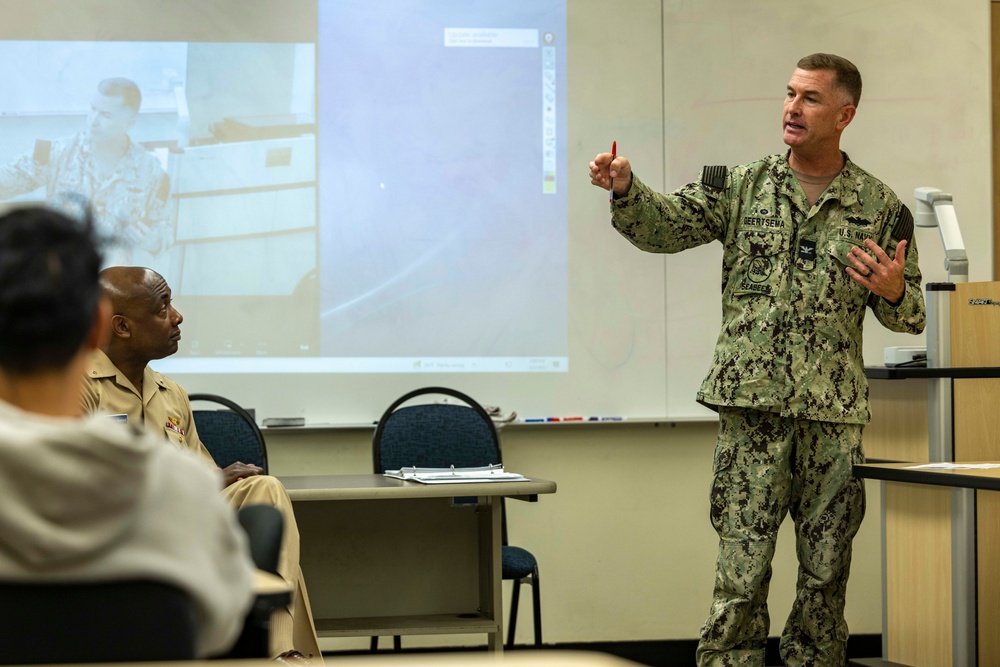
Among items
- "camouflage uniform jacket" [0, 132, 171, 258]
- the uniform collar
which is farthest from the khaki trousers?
"camouflage uniform jacket" [0, 132, 171, 258]

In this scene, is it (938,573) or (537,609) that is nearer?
(938,573)

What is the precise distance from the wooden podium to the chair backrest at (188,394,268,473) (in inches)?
81.4

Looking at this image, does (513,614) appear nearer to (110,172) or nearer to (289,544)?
(289,544)

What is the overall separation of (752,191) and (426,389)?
147 centimetres

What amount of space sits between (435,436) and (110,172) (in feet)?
5.32

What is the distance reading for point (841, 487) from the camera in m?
2.99

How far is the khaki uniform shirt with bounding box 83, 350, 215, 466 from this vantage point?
281 cm

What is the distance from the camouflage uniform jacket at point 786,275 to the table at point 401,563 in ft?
2.88

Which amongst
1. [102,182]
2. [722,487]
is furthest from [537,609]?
[102,182]

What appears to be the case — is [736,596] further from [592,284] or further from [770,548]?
[592,284]

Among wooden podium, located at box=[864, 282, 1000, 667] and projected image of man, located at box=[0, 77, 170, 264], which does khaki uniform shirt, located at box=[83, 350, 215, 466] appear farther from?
wooden podium, located at box=[864, 282, 1000, 667]

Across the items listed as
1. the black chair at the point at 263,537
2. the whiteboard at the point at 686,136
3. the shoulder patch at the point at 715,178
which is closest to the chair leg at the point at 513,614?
the whiteboard at the point at 686,136

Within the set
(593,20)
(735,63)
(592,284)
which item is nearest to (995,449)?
(592,284)

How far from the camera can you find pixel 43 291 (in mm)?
1135
